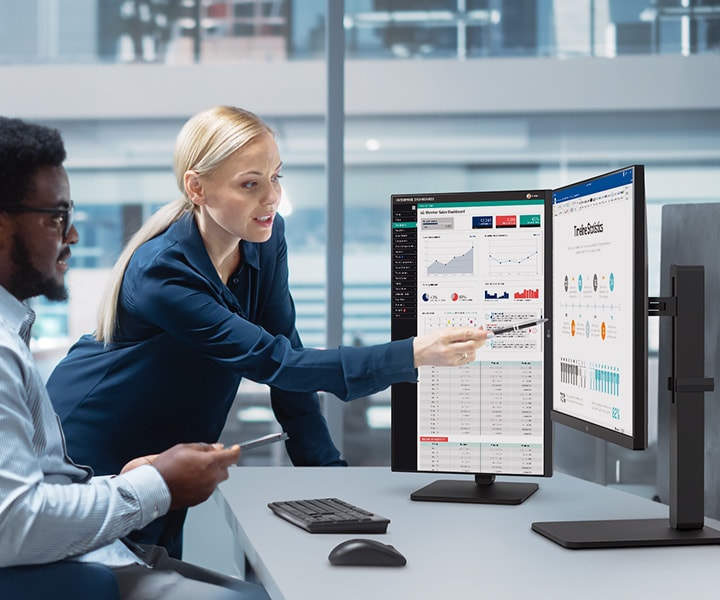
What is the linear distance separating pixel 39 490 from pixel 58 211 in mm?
404

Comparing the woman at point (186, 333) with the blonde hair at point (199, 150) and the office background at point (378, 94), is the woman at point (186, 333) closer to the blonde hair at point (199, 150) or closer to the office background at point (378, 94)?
the blonde hair at point (199, 150)

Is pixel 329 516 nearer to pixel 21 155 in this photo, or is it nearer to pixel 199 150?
pixel 21 155

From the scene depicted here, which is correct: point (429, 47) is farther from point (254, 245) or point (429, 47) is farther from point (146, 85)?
point (254, 245)

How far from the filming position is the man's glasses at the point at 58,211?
1.26m

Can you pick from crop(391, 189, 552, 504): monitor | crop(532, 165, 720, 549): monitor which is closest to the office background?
crop(391, 189, 552, 504): monitor

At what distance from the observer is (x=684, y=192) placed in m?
3.12

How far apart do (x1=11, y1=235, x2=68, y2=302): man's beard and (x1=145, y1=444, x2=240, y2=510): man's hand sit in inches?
11.7

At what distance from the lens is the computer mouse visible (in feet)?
4.09

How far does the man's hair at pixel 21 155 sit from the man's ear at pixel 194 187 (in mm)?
635

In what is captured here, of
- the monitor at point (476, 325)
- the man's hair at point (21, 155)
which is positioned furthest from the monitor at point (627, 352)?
the man's hair at point (21, 155)

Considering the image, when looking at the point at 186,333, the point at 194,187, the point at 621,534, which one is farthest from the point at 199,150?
the point at 621,534

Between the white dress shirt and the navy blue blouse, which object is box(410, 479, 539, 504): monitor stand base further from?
the white dress shirt

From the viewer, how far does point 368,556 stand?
125 cm

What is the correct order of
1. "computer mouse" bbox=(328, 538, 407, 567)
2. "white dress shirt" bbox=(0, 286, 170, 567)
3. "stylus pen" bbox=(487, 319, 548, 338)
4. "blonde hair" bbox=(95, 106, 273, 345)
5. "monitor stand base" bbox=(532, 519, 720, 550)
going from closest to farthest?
"white dress shirt" bbox=(0, 286, 170, 567) < "computer mouse" bbox=(328, 538, 407, 567) < "monitor stand base" bbox=(532, 519, 720, 550) < "stylus pen" bbox=(487, 319, 548, 338) < "blonde hair" bbox=(95, 106, 273, 345)
